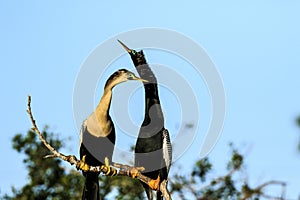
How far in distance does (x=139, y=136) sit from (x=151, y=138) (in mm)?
148

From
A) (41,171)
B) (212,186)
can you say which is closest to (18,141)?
(41,171)

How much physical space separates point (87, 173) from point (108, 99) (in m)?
0.84

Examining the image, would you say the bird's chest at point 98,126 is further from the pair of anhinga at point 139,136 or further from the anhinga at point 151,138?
the anhinga at point 151,138

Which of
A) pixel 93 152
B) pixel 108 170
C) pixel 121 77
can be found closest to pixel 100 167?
pixel 108 170

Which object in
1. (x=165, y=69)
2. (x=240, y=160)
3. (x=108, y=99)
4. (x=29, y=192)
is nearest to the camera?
(x=108, y=99)

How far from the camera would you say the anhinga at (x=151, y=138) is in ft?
18.3

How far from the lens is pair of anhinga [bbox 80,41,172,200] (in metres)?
5.52

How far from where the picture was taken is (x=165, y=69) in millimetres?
5848

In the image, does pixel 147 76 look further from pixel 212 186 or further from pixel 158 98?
pixel 212 186

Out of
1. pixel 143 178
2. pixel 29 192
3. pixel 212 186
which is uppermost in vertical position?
pixel 29 192

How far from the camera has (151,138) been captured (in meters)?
5.94

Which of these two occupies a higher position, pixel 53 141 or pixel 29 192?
pixel 53 141

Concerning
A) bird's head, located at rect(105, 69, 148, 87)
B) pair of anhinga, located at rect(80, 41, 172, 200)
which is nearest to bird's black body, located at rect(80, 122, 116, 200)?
pair of anhinga, located at rect(80, 41, 172, 200)

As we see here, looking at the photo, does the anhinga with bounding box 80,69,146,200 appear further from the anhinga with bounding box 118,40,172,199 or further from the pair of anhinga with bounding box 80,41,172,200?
the anhinga with bounding box 118,40,172,199
